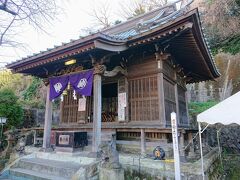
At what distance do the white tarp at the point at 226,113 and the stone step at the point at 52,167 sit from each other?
4126 mm

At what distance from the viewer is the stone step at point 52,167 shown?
6098 mm

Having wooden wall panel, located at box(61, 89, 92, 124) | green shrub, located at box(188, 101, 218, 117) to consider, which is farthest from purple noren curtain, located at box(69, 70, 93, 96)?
green shrub, located at box(188, 101, 218, 117)

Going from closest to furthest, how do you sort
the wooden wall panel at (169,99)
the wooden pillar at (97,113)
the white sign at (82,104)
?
the wooden pillar at (97,113)
the wooden wall panel at (169,99)
the white sign at (82,104)

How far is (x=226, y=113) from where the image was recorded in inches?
191

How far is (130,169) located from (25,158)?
4.53 metres

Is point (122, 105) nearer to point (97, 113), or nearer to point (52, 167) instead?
point (97, 113)

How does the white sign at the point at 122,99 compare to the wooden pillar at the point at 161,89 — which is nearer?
the wooden pillar at the point at 161,89

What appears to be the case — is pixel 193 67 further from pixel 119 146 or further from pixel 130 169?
pixel 130 169

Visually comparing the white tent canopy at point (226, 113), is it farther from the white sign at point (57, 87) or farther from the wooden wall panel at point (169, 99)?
the white sign at point (57, 87)

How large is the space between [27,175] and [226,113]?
646 centimetres

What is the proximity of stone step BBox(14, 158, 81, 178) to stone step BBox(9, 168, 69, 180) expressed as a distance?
0.13m

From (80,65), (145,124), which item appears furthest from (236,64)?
(80,65)

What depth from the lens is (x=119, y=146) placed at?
8.04m

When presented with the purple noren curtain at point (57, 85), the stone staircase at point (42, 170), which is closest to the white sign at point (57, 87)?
the purple noren curtain at point (57, 85)
